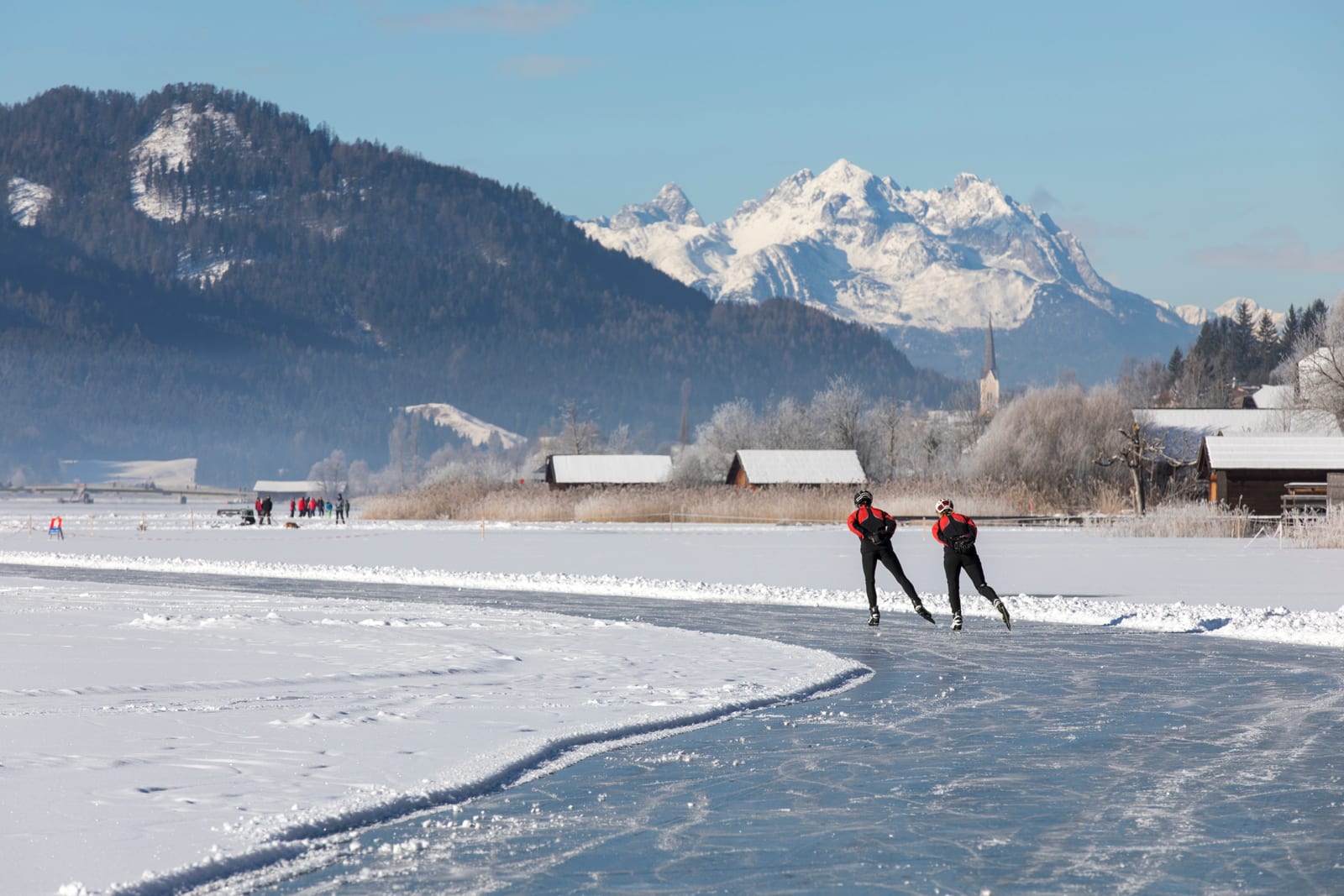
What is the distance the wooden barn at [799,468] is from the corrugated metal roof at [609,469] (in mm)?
9849

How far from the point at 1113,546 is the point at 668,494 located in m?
28.9

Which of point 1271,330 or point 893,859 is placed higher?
point 1271,330

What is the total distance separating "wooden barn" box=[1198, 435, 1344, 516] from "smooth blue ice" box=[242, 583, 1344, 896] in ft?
171

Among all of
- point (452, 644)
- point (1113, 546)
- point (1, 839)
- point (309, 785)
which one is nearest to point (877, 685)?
point (452, 644)

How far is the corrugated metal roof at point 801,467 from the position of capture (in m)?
84.4

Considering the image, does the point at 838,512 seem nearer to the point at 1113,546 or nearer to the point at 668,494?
the point at 668,494

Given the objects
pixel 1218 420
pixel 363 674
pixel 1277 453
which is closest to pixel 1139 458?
pixel 1277 453

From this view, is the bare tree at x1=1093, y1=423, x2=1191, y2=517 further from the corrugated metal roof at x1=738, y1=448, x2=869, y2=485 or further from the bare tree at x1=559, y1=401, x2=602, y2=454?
the bare tree at x1=559, y1=401, x2=602, y2=454

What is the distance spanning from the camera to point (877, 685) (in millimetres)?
15305

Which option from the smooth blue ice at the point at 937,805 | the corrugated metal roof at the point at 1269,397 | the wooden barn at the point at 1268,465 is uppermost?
the corrugated metal roof at the point at 1269,397

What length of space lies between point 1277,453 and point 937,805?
60.3m

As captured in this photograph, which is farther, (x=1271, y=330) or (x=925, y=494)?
(x=1271, y=330)

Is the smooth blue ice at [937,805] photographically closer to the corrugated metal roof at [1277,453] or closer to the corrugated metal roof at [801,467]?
the corrugated metal roof at [1277,453]

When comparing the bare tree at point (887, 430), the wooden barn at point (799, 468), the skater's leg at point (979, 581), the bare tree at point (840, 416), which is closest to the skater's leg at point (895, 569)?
the skater's leg at point (979, 581)
